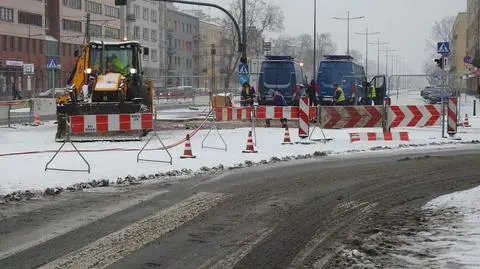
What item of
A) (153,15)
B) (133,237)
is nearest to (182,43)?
(153,15)

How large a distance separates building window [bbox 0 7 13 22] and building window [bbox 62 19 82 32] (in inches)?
560

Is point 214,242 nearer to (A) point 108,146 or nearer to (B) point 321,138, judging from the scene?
(A) point 108,146

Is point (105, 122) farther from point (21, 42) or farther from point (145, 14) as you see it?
point (145, 14)

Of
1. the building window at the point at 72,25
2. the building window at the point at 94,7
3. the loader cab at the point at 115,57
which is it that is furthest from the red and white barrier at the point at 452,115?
the building window at the point at 94,7

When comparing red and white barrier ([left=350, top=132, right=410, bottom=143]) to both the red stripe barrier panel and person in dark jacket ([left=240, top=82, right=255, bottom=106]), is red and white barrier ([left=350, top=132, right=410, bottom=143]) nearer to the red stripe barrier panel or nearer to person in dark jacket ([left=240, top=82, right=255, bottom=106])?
the red stripe barrier panel

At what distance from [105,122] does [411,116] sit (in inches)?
428

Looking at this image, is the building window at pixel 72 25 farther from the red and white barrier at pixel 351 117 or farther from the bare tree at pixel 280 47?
the red and white barrier at pixel 351 117

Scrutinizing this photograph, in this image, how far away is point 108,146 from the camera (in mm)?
19297

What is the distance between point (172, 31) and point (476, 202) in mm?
117260

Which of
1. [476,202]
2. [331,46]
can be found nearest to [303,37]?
[331,46]

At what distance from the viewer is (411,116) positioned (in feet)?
74.3

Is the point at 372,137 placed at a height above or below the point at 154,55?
below

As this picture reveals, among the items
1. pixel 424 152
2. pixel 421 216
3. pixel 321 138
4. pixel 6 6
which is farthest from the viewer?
pixel 6 6

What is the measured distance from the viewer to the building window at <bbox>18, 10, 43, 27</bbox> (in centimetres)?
7606
